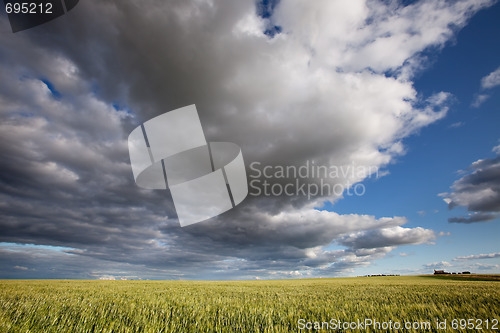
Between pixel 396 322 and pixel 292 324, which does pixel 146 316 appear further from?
pixel 396 322

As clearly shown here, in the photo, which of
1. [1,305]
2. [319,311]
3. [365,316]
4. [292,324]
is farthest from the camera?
[1,305]

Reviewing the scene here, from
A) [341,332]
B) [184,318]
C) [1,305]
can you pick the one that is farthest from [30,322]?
[341,332]

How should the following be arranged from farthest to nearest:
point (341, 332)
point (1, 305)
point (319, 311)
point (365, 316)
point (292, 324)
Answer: point (1, 305) < point (319, 311) < point (365, 316) < point (292, 324) < point (341, 332)

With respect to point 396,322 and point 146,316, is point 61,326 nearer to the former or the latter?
point 146,316

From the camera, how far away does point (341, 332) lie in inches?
190

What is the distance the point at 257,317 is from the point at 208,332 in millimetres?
1496

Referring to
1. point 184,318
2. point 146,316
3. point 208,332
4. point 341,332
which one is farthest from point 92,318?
point 341,332

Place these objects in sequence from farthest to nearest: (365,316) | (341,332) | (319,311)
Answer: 1. (319,311)
2. (365,316)
3. (341,332)

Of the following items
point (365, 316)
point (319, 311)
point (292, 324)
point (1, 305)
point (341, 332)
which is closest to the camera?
point (341, 332)

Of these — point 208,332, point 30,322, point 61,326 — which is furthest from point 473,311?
point 30,322

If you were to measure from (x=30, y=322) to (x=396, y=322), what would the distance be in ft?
27.6

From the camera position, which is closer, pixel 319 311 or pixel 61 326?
pixel 61 326

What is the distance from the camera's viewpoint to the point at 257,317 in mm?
5859

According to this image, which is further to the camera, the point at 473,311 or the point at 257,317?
the point at 473,311
